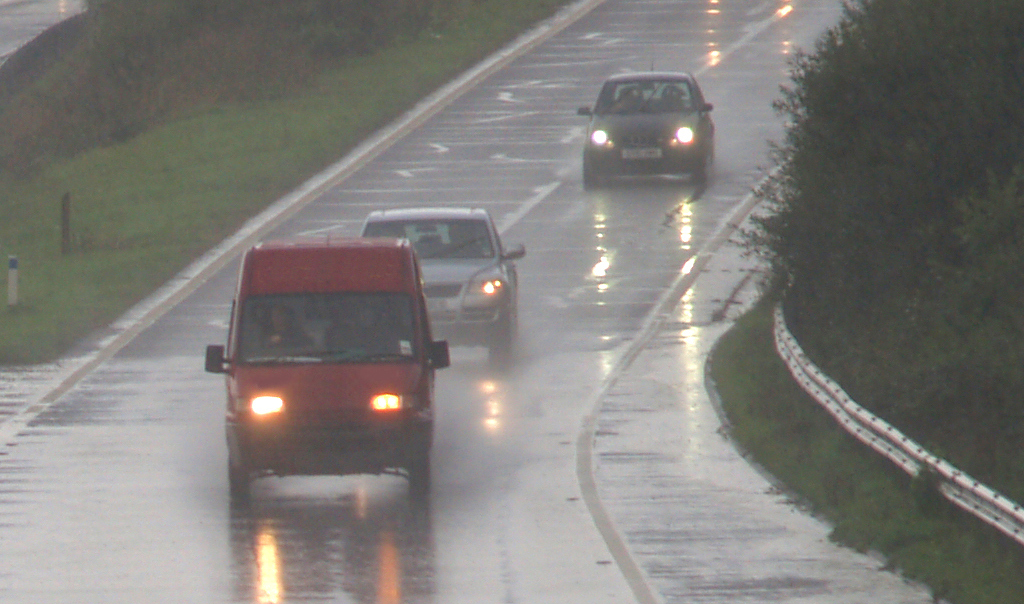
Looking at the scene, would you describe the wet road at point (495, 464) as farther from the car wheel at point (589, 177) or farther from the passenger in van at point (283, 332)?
the passenger in van at point (283, 332)

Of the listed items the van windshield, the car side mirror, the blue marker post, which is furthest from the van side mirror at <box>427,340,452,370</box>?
the blue marker post

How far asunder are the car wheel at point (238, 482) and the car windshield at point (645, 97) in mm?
21711

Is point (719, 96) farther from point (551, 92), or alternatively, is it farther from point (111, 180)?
point (111, 180)

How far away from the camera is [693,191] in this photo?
35.9 metres

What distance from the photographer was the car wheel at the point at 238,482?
15.6 metres

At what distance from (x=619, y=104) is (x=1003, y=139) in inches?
683

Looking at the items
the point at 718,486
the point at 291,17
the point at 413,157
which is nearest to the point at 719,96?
the point at 413,157

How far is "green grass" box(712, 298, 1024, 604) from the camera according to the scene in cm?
1251

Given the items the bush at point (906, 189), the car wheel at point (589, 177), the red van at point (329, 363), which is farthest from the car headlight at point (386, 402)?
the car wheel at point (589, 177)

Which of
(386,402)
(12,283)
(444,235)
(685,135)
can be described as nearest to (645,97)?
(685,135)

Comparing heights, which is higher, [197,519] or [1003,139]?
[1003,139]

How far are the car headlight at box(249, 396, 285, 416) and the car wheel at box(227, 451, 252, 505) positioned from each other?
46 cm

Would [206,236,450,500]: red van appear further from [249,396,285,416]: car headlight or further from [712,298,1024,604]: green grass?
[712,298,1024,604]: green grass

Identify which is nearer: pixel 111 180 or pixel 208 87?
pixel 111 180
